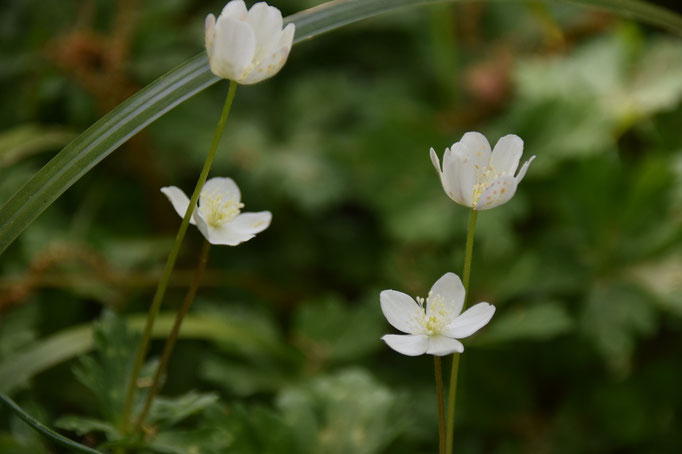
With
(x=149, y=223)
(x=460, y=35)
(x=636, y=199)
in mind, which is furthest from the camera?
(x=460, y=35)

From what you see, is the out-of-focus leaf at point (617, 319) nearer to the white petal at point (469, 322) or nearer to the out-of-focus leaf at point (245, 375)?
the out-of-focus leaf at point (245, 375)

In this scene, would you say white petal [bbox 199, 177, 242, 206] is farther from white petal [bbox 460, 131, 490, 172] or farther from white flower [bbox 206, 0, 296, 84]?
white petal [bbox 460, 131, 490, 172]

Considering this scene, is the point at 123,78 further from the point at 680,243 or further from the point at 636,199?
the point at 680,243

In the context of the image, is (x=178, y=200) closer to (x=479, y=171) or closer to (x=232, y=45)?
(x=232, y=45)

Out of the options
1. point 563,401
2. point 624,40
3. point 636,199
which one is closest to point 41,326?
point 563,401

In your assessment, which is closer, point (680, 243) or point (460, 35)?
point (680, 243)
